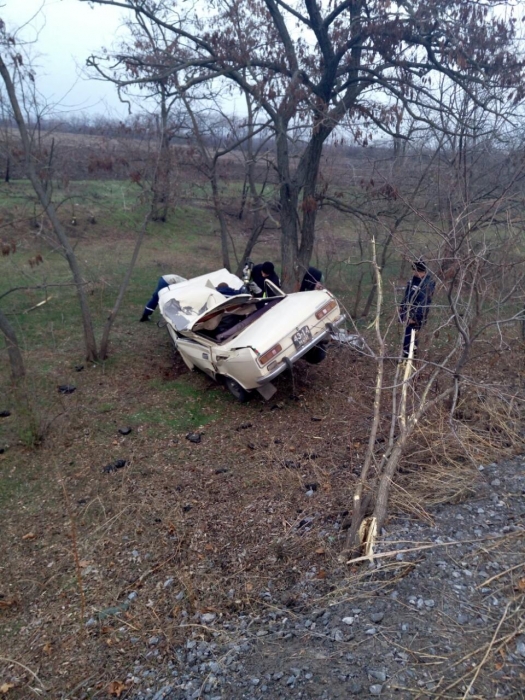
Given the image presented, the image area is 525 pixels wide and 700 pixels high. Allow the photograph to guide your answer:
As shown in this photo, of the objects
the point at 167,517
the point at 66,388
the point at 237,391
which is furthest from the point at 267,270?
the point at 167,517

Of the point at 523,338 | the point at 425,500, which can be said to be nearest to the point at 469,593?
the point at 425,500

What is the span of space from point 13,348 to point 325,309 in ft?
14.0

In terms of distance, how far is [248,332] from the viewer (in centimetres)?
726

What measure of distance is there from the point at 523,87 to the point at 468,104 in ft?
2.76

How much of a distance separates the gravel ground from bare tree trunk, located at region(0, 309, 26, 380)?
4370 millimetres

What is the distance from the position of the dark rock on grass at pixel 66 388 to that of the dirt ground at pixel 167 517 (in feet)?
0.38

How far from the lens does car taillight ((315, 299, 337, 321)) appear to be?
7278 millimetres

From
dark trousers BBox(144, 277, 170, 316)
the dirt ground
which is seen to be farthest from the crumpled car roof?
the dirt ground

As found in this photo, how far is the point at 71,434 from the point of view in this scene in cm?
702

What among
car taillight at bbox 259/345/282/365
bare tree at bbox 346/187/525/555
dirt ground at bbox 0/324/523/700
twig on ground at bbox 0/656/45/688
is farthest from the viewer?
car taillight at bbox 259/345/282/365

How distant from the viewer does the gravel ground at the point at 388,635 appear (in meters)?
3.07

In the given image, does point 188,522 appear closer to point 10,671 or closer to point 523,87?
point 10,671

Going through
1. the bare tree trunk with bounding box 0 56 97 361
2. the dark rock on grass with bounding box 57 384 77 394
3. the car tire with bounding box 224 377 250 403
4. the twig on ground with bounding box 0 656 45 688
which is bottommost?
the twig on ground with bounding box 0 656 45 688

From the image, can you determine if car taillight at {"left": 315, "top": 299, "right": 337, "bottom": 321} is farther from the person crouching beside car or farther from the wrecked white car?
the person crouching beside car
